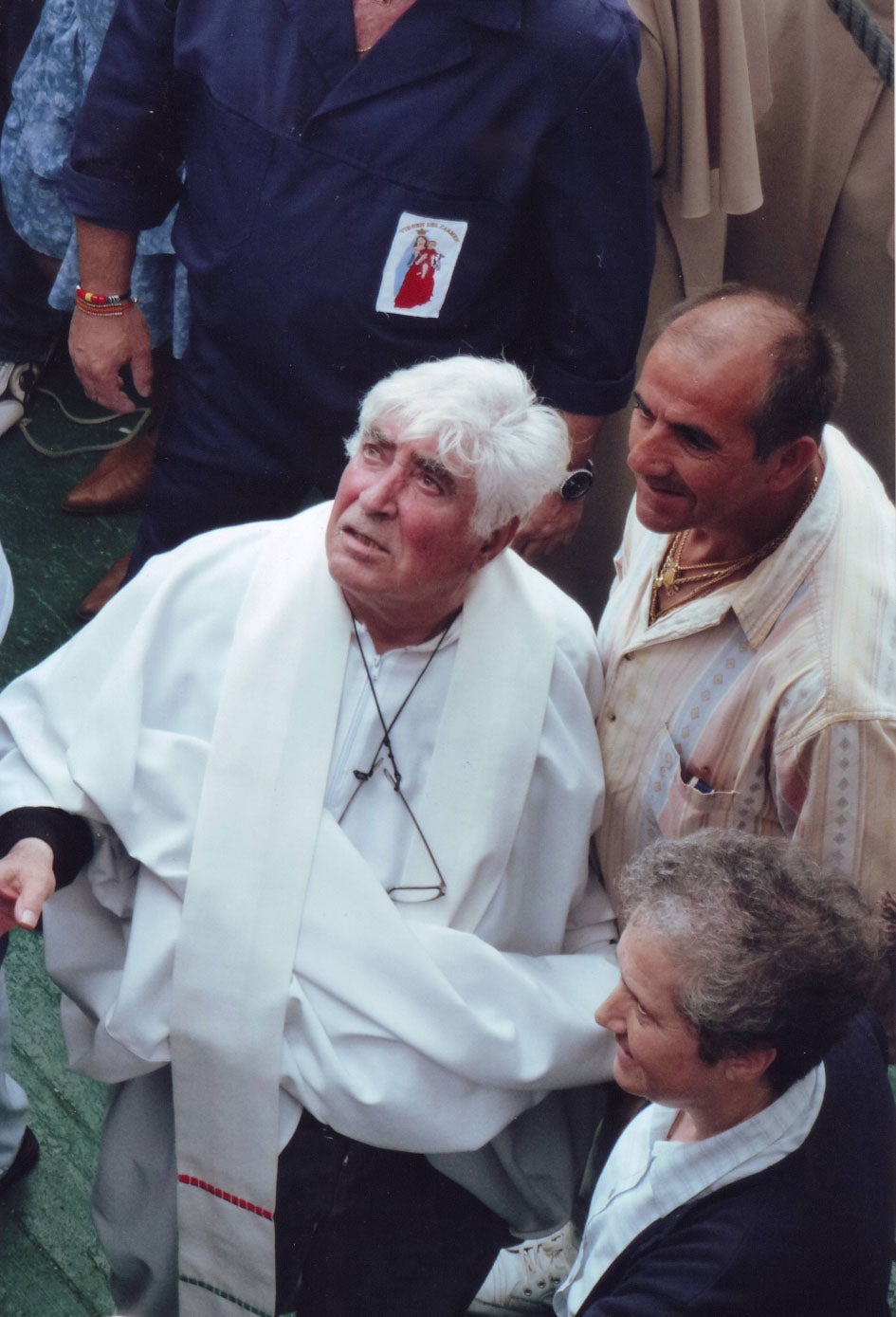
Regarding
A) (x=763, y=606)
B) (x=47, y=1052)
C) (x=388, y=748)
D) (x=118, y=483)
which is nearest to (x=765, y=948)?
(x=763, y=606)

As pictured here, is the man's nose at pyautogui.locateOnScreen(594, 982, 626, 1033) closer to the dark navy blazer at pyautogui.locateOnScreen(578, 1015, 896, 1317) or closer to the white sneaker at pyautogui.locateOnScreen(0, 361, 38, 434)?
the dark navy blazer at pyautogui.locateOnScreen(578, 1015, 896, 1317)

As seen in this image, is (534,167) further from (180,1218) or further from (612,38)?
(180,1218)

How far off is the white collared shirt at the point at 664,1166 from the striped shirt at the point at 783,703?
0.39 meters

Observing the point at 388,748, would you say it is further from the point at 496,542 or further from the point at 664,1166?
the point at 664,1166

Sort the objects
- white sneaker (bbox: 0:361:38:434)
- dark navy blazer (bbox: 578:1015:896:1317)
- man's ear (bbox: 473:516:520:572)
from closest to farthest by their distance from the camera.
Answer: dark navy blazer (bbox: 578:1015:896:1317) → man's ear (bbox: 473:516:520:572) → white sneaker (bbox: 0:361:38:434)

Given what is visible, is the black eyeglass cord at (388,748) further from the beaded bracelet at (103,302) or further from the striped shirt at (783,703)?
the beaded bracelet at (103,302)

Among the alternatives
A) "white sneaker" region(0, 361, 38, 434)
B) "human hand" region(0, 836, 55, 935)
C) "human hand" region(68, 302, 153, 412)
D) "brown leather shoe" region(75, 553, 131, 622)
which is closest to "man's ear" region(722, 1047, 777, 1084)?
"human hand" region(0, 836, 55, 935)

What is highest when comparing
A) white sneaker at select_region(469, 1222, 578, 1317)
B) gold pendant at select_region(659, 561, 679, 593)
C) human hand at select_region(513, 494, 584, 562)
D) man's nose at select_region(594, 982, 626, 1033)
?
gold pendant at select_region(659, 561, 679, 593)

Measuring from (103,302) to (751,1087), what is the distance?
2087 mm

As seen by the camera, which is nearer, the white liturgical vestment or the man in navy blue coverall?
the white liturgical vestment

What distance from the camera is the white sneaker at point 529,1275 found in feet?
8.96

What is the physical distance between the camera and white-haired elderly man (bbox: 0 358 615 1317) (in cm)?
212

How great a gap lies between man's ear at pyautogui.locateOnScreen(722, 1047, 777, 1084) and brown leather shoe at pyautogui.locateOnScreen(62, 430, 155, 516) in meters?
2.78

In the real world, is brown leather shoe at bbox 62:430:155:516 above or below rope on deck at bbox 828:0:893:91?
below
